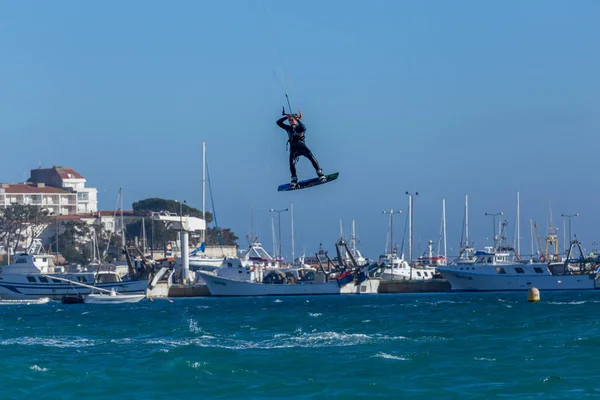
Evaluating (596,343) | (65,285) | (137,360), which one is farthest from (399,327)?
(65,285)

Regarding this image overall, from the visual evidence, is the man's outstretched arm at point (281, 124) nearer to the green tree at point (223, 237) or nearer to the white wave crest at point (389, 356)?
the white wave crest at point (389, 356)

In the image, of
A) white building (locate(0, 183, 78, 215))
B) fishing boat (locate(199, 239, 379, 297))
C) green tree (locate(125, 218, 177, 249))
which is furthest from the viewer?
green tree (locate(125, 218, 177, 249))

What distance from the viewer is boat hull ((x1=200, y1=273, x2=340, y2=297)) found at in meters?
85.4

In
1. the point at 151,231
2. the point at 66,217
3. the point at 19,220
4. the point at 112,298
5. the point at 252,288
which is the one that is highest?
the point at 66,217

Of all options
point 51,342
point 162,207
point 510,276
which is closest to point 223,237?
point 162,207

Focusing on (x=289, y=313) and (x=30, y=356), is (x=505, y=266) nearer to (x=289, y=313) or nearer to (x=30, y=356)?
(x=289, y=313)

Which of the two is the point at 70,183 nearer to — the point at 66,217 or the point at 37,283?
the point at 66,217

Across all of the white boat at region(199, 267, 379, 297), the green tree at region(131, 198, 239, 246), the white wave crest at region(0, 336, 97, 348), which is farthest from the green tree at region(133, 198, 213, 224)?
the white wave crest at region(0, 336, 97, 348)

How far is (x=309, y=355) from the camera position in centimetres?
3347

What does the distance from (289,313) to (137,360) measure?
2523cm

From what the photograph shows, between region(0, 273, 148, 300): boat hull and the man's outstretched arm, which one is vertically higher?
the man's outstretched arm

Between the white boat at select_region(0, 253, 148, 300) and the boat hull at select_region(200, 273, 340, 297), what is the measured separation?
8.60m

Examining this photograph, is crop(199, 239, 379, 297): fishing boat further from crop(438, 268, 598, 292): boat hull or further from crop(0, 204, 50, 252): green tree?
crop(0, 204, 50, 252): green tree

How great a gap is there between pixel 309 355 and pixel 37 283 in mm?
50261
